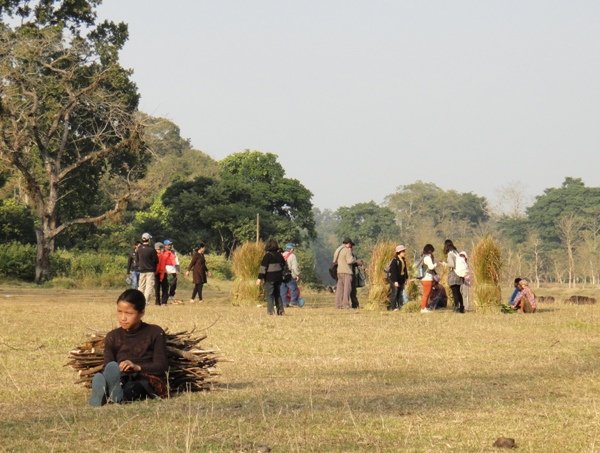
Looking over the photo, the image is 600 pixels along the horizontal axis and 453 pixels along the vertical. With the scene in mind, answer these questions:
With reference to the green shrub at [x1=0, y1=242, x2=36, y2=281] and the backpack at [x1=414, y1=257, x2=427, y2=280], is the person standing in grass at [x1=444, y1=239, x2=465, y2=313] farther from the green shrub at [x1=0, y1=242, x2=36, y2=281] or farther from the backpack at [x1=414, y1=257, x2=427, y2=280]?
the green shrub at [x1=0, y1=242, x2=36, y2=281]

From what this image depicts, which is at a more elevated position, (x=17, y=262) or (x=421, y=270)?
(x=17, y=262)

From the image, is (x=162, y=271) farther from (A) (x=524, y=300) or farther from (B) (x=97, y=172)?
(B) (x=97, y=172)

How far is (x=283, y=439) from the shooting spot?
26.6 feet

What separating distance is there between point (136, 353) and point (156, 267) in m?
17.6

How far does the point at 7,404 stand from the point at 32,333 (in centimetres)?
860

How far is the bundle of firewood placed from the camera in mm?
10938

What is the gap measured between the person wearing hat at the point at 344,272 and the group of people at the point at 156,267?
12.7 ft

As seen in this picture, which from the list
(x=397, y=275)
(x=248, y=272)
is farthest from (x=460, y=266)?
(x=248, y=272)

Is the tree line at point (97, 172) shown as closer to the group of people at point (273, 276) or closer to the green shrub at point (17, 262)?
the green shrub at point (17, 262)

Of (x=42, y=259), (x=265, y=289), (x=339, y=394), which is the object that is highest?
(x=42, y=259)

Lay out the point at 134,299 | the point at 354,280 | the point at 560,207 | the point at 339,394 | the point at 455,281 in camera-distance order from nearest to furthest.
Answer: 1. the point at 134,299
2. the point at 339,394
3. the point at 455,281
4. the point at 354,280
5. the point at 560,207

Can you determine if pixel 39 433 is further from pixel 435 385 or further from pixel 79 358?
pixel 435 385

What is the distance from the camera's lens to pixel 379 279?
95.6ft

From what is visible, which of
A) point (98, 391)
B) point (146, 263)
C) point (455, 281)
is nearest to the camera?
point (98, 391)
